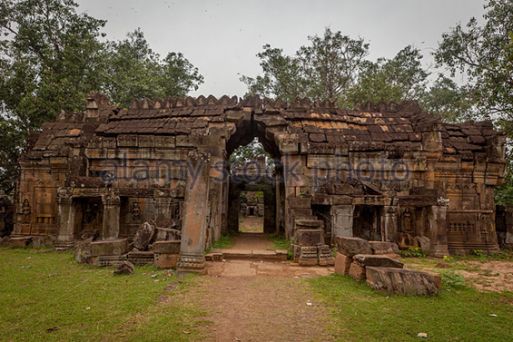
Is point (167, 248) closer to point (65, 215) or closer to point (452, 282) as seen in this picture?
point (65, 215)

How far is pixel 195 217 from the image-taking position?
746 centimetres

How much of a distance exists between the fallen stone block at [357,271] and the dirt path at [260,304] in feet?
2.57

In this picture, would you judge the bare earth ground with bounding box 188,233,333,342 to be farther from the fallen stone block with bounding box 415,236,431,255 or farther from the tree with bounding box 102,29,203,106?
the tree with bounding box 102,29,203,106

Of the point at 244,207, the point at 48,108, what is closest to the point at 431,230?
the point at 48,108

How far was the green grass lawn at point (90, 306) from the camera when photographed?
396 centimetres

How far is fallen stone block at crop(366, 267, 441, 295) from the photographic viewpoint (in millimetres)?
5609

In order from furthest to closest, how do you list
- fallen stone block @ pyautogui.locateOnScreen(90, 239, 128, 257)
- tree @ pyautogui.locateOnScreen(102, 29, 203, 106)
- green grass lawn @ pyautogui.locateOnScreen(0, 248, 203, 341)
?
tree @ pyautogui.locateOnScreen(102, 29, 203, 106), fallen stone block @ pyautogui.locateOnScreen(90, 239, 128, 257), green grass lawn @ pyautogui.locateOnScreen(0, 248, 203, 341)

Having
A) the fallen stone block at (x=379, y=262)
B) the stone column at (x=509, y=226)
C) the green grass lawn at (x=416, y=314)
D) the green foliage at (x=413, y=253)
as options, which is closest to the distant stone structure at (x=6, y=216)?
the green grass lawn at (x=416, y=314)

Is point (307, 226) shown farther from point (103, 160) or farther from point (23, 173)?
point (23, 173)

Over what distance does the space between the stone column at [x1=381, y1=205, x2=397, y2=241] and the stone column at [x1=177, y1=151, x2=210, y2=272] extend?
5.69m

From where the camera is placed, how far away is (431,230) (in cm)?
1017

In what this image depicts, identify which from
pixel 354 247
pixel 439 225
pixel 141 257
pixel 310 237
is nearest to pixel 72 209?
Result: pixel 141 257

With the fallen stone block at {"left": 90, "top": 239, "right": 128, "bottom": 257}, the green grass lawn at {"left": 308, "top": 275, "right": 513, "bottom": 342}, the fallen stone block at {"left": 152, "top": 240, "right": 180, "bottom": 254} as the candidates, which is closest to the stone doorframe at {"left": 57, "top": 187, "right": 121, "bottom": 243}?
the fallen stone block at {"left": 90, "top": 239, "right": 128, "bottom": 257}

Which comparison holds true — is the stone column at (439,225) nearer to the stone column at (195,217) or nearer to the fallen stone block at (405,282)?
the fallen stone block at (405,282)
